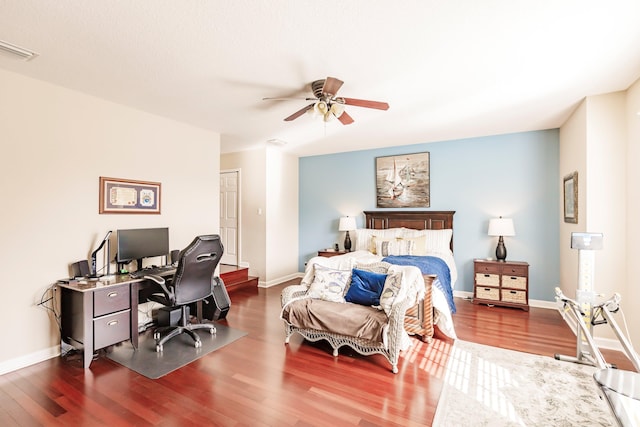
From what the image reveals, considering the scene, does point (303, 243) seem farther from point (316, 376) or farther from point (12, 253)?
point (12, 253)

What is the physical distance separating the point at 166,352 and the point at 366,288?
6.76 feet

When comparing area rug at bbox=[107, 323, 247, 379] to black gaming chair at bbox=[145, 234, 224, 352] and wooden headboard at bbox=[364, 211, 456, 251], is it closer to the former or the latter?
black gaming chair at bbox=[145, 234, 224, 352]

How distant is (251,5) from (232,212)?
15.1 ft

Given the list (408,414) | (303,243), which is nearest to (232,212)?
(303,243)

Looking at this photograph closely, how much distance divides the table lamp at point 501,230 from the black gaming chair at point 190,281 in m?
3.83

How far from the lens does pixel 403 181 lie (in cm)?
542

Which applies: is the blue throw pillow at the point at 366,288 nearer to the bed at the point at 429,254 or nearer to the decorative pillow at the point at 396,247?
the bed at the point at 429,254

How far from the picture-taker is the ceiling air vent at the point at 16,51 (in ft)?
7.25

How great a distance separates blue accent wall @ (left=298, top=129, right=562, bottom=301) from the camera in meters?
4.39

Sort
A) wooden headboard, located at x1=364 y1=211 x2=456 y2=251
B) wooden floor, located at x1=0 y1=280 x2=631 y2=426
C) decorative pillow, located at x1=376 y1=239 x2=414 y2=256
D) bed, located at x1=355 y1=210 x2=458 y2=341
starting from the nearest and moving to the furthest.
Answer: wooden floor, located at x1=0 y1=280 x2=631 y2=426
bed, located at x1=355 y1=210 x2=458 y2=341
decorative pillow, located at x1=376 y1=239 x2=414 y2=256
wooden headboard, located at x1=364 y1=211 x2=456 y2=251

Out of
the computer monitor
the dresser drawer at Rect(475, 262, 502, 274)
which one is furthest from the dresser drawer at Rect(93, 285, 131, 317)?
the dresser drawer at Rect(475, 262, 502, 274)

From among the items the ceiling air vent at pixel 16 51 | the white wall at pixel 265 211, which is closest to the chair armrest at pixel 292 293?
the white wall at pixel 265 211

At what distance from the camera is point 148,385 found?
2.38 m

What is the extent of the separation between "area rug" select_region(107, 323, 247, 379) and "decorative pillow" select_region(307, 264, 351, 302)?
39.4 inches
